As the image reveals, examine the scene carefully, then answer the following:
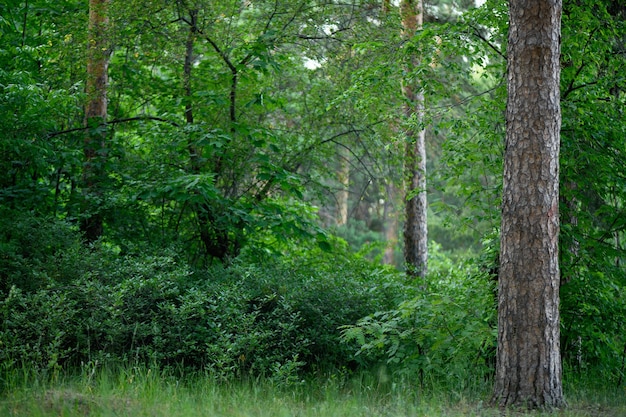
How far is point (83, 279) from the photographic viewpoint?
27.0ft

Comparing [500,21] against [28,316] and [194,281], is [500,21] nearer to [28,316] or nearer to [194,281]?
[194,281]

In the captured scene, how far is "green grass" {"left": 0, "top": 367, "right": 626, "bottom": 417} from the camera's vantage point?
5.85 metres

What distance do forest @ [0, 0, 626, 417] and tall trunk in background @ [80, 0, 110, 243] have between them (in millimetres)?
51

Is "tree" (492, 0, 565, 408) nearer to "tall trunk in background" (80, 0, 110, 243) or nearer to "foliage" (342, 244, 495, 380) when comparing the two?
"foliage" (342, 244, 495, 380)

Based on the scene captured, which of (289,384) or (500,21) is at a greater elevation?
(500,21)

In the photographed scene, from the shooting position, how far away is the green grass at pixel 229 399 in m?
5.85

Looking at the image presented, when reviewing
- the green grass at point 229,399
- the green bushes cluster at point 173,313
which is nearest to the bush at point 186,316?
the green bushes cluster at point 173,313

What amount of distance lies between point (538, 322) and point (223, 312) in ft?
13.1

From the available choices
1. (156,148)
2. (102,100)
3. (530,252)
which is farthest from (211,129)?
(530,252)

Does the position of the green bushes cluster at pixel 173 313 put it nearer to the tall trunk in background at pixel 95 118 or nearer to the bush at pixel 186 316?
the bush at pixel 186 316

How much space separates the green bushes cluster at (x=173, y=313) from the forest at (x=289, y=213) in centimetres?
4

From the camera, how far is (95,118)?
449 inches

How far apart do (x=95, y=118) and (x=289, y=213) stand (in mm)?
3580

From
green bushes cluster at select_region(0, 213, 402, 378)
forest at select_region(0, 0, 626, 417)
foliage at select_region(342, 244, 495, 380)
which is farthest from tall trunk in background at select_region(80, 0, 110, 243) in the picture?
foliage at select_region(342, 244, 495, 380)
